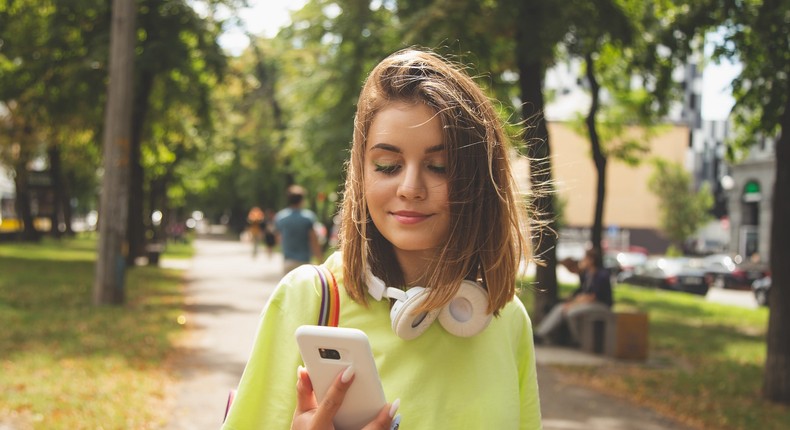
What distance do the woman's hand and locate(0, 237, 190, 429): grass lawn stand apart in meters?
5.08

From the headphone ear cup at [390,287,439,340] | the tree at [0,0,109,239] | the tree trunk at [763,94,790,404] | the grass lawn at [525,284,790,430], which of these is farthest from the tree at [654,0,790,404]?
the tree at [0,0,109,239]

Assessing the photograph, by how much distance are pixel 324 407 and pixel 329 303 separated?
9.6 inches

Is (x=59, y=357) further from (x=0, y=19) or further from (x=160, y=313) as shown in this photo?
(x=0, y=19)

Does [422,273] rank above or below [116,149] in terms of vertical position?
below

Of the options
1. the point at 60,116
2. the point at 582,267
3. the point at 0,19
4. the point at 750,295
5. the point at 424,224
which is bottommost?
the point at 750,295

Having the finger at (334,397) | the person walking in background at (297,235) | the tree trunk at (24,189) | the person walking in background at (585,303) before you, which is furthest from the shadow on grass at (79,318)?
the tree trunk at (24,189)

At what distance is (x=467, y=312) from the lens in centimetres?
194

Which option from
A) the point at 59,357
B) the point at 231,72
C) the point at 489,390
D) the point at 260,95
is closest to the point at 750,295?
the point at 260,95

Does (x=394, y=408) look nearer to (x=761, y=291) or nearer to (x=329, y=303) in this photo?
(x=329, y=303)

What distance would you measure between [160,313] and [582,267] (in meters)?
6.64

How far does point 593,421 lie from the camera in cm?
800

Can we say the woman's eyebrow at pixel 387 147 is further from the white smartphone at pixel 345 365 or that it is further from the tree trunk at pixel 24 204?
the tree trunk at pixel 24 204

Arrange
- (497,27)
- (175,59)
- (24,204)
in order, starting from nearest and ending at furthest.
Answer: (497,27) → (175,59) → (24,204)

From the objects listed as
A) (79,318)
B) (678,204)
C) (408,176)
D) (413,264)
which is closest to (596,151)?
(79,318)
